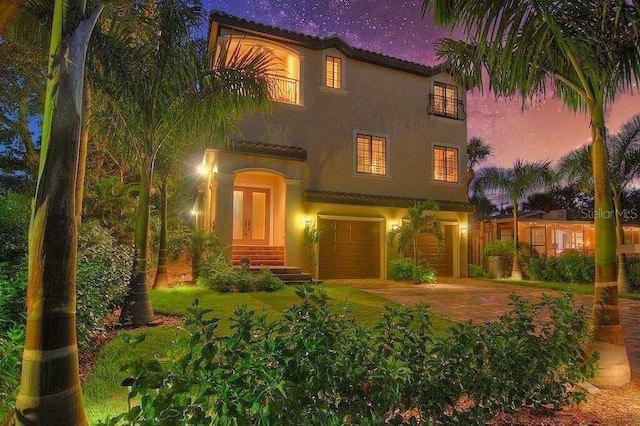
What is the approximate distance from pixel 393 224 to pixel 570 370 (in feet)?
44.9

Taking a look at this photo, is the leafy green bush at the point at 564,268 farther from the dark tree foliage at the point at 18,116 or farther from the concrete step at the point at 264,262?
the dark tree foliage at the point at 18,116

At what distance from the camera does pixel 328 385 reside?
7.06ft

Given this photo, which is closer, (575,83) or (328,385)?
(328,385)

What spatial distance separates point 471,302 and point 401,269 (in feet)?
18.3

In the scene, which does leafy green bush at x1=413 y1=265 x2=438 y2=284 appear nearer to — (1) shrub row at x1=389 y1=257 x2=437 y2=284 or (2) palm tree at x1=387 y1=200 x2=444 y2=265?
(1) shrub row at x1=389 y1=257 x2=437 y2=284

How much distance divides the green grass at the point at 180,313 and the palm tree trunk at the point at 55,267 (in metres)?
0.33

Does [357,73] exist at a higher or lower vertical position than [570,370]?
higher

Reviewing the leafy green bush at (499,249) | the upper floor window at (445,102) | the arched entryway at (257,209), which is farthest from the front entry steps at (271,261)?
the upper floor window at (445,102)

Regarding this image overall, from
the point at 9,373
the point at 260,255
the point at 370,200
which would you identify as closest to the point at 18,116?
the point at 260,255

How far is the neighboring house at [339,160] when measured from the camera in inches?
588

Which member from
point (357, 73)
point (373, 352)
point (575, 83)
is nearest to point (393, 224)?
point (357, 73)

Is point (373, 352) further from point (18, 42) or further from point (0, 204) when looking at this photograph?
point (18, 42)

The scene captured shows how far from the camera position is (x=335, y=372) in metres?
2.24

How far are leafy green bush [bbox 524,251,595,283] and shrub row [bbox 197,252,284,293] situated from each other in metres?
12.0
